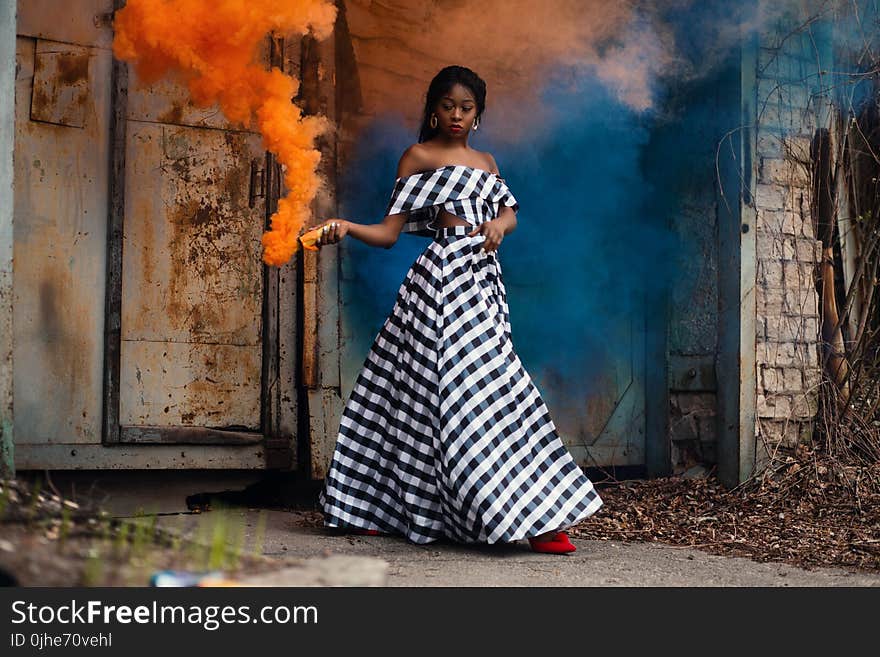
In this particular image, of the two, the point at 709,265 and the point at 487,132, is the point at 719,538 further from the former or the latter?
the point at 487,132

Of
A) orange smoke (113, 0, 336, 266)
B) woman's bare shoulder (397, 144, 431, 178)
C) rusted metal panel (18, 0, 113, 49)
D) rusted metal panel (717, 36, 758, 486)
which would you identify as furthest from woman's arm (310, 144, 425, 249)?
rusted metal panel (717, 36, 758, 486)

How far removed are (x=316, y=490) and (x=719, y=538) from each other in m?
1.99

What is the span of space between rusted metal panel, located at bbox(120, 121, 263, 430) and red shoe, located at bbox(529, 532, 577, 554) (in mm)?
1723

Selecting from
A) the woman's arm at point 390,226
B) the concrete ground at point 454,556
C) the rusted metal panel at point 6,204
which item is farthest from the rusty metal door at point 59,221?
the woman's arm at point 390,226

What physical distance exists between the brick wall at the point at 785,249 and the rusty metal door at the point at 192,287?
2466mm

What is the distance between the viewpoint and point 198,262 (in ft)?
16.9

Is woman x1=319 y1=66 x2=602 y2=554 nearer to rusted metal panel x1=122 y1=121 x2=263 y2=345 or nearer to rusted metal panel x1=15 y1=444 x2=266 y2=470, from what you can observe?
rusted metal panel x1=15 y1=444 x2=266 y2=470

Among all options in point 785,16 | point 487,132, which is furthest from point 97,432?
point 785,16

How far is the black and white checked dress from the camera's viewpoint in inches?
162

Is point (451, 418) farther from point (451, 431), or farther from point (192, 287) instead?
point (192, 287)

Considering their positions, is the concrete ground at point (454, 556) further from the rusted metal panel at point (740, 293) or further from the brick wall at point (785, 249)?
the brick wall at point (785, 249)

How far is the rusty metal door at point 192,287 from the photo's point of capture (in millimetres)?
4961

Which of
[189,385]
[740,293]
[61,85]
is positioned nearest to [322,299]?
[189,385]

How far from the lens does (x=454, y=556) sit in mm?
4059
